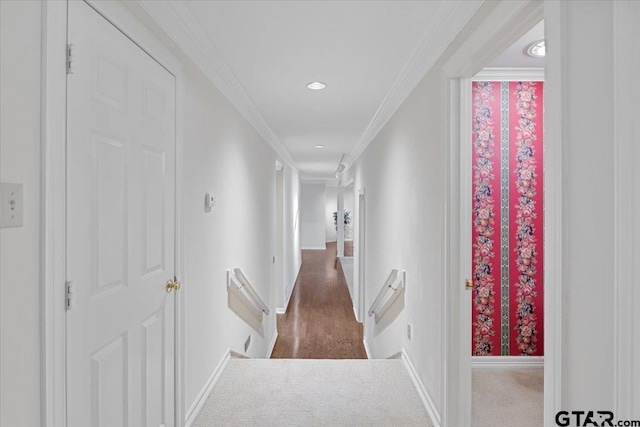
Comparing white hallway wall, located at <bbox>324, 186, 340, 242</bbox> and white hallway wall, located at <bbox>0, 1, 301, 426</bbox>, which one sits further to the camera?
white hallway wall, located at <bbox>324, 186, 340, 242</bbox>

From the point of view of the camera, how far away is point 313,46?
2326mm

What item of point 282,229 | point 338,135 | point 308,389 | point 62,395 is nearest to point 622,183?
point 62,395

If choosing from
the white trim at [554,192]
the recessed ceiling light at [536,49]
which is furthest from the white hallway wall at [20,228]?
the recessed ceiling light at [536,49]

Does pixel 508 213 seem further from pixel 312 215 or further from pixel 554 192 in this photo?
pixel 312 215

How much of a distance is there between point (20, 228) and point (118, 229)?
464 mm

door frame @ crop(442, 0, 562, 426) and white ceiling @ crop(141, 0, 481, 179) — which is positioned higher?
white ceiling @ crop(141, 0, 481, 179)

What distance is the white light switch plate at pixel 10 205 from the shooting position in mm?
933

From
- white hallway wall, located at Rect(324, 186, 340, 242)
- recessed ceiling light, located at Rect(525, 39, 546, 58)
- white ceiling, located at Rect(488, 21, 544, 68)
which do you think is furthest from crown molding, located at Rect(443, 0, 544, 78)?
white hallway wall, located at Rect(324, 186, 340, 242)

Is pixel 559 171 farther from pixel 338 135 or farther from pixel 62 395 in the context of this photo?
pixel 338 135

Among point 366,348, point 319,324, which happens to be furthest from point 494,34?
point 319,324

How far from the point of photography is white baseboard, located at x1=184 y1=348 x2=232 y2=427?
219 centimetres

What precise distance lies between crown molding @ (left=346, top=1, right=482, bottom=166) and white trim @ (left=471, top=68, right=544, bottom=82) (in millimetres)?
628

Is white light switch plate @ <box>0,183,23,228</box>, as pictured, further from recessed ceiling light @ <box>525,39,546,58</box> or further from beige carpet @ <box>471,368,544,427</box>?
recessed ceiling light @ <box>525,39,546,58</box>

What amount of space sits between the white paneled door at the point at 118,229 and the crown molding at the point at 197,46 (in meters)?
0.20
